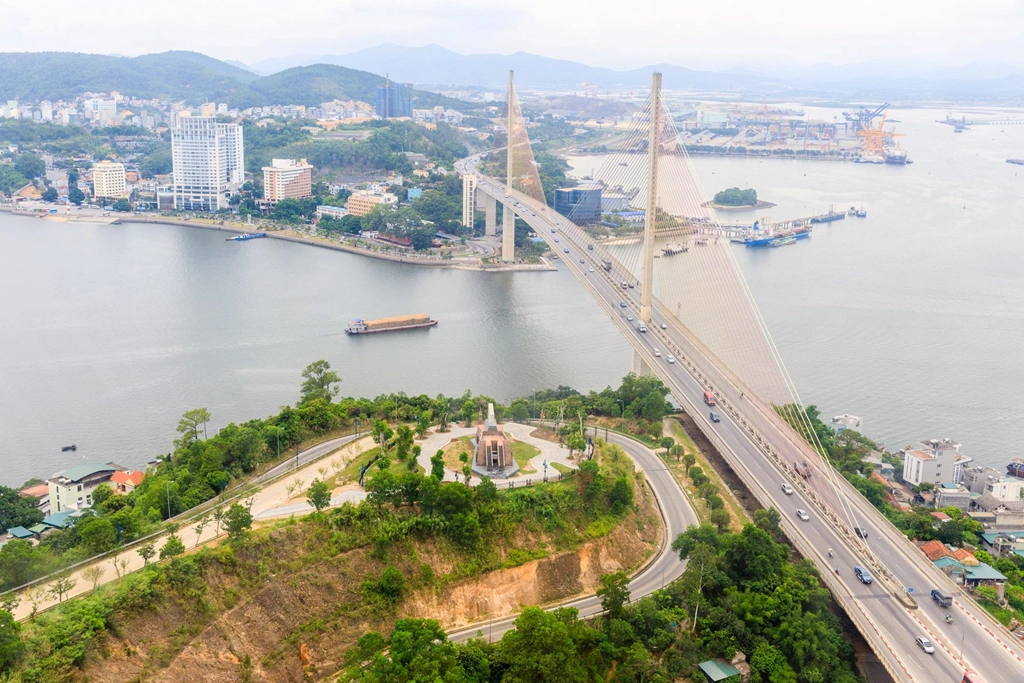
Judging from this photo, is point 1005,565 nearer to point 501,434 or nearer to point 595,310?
point 501,434

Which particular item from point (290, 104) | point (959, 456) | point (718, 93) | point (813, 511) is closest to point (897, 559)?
point (813, 511)

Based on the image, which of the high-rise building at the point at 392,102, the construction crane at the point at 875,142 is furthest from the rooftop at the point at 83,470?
the high-rise building at the point at 392,102

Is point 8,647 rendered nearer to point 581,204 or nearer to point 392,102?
point 581,204

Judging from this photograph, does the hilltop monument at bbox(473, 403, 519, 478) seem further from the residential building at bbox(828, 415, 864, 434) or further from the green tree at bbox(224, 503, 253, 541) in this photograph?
the residential building at bbox(828, 415, 864, 434)

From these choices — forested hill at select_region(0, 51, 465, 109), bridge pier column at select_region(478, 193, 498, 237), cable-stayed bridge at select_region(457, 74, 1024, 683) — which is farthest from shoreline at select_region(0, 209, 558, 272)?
forested hill at select_region(0, 51, 465, 109)

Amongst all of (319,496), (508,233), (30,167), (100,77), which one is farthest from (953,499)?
(100,77)

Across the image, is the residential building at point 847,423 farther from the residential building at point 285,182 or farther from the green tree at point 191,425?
the residential building at point 285,182
